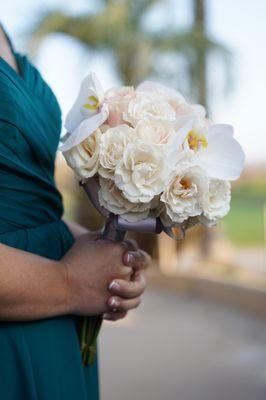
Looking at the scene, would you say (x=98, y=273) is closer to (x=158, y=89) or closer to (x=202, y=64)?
(x=158, y=89)

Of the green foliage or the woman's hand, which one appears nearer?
the woman's hand

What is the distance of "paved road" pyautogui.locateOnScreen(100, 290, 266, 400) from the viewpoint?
13.9 feet

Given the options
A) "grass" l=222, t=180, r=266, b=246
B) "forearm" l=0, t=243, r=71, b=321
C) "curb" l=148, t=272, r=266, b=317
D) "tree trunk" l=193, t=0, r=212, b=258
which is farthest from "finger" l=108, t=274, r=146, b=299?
"grass" l=222, t=180, r=266, b=246

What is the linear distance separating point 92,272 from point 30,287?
0.59ft

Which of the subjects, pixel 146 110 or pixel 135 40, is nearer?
pixel 146 110

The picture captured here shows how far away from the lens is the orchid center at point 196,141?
1368 millimetres

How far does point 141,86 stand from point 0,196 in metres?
0.53

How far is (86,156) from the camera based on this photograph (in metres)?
1.34

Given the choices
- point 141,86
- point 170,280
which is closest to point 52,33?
point 170,280

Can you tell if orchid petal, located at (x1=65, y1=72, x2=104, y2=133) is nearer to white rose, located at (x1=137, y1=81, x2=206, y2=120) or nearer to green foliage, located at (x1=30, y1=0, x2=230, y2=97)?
white rose, located at (x1=137, y1=81, x2=206, y2=120)

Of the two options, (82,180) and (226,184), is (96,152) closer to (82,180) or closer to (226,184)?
(82,180)

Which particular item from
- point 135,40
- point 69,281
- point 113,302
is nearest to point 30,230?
point 69,281

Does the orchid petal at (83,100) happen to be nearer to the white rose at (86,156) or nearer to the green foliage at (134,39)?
the white rose at (86,156)

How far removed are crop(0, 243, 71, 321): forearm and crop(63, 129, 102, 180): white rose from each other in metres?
0.24
